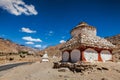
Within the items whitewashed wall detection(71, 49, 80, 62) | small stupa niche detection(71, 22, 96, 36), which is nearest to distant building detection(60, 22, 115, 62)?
whitewashed wall detection(71, 49, 80, 62)

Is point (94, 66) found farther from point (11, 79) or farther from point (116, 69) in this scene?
point (11, 79)

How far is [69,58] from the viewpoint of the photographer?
70.7ft

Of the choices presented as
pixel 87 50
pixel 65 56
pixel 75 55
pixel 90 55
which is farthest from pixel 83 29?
pixel 90 55

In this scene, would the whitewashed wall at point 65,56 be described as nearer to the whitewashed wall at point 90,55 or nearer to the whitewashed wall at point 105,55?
the whitewashed wall at point 90,55

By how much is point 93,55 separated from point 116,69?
355cm

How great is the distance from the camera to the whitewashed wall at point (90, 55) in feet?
62.2

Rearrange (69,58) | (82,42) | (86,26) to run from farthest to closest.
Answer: (86,26), (69,58), (82,42)

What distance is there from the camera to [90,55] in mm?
19250

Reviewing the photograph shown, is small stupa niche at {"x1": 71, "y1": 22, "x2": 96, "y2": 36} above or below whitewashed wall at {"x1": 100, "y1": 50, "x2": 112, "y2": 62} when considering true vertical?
above

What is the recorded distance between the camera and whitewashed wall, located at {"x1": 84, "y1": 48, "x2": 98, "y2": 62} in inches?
746

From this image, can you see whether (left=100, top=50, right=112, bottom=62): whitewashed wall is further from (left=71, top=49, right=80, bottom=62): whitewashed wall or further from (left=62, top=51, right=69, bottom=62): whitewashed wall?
(left=62, top=51, right=69, bottom=62): whitewashed wall

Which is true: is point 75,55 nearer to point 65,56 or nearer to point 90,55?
point 90,55

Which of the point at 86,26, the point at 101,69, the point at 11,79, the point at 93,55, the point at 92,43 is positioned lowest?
the point at 11,79

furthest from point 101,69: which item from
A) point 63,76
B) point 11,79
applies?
point 11,79
